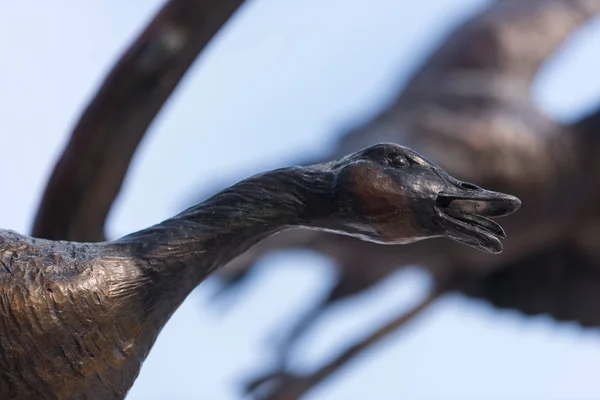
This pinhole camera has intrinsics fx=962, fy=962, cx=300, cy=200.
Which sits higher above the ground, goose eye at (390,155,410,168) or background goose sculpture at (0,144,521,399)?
goose eye at (390,155,410,168)

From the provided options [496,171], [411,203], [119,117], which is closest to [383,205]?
[411,203]

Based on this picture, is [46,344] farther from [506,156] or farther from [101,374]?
[506,156]

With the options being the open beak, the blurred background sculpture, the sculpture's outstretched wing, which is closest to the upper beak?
the open beak

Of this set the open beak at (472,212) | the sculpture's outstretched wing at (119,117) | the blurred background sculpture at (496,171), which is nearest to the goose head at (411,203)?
the open beak at (472,212)

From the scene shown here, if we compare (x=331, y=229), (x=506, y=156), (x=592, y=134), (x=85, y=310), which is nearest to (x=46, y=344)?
(x=85, y=310)

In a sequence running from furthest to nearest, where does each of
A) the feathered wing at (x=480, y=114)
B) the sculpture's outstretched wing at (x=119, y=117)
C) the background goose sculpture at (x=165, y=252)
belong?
the feathered wing at (x=480, y=114) → the sculpture's outstretched wing at (x=119, y=117) → the background goose sculpture at (x=165, y=252)

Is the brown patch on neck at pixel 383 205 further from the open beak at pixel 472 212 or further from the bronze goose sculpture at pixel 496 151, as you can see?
the bronze goose sculpture at pixel 496 151

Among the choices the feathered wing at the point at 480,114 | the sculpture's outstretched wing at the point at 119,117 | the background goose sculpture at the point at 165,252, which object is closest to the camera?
the background goose sculpture at the point at 165,252

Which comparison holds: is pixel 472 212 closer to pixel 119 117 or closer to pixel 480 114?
pixel 119 117

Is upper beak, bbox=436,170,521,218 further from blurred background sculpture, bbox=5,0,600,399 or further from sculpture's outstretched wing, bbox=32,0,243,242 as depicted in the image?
blurred background sculpture, bbox=5,0,600,399
